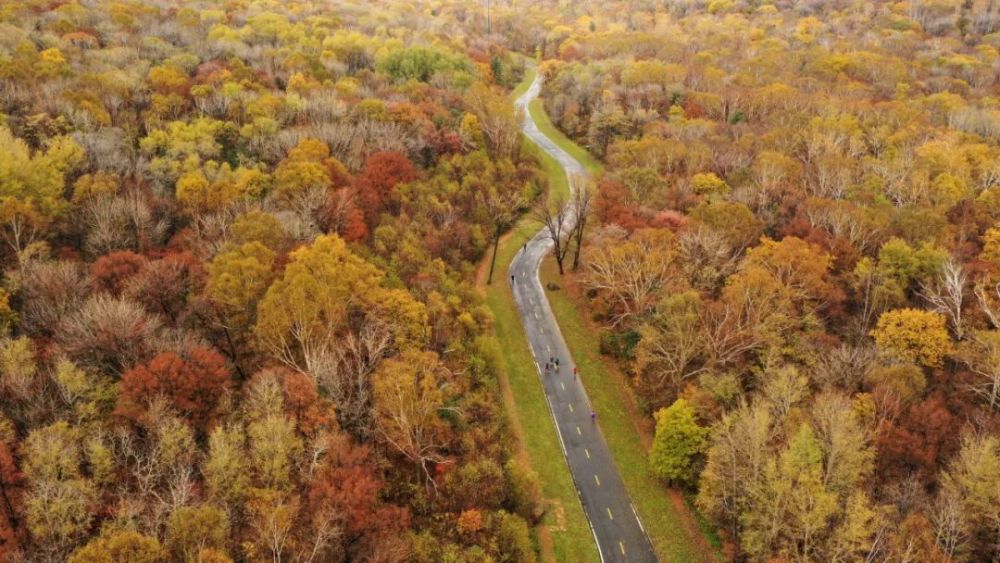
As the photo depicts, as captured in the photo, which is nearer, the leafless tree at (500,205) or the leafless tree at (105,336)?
the leafless tree at (105,336)

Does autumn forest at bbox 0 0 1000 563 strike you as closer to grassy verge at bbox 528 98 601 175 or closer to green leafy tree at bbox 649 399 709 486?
green leafy tree at bbox 649 399 709 486

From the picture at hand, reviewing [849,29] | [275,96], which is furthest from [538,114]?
[849,29]

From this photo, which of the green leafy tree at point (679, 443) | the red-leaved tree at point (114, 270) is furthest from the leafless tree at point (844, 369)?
the red-leaved tree at point (114, 270)

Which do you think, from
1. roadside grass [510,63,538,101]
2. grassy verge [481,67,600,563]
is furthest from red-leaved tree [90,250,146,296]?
roadside grass [510,63,538,101]

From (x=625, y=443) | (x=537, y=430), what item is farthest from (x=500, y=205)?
(x=625, y=443)

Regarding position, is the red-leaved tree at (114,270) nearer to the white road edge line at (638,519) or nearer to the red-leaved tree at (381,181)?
the red-leaved tree at (381,181)

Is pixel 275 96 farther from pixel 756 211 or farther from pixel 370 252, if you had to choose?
pixel 756 211
